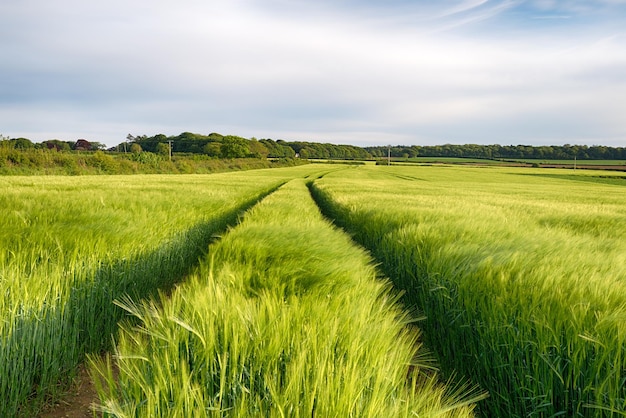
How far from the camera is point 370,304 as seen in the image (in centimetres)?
201

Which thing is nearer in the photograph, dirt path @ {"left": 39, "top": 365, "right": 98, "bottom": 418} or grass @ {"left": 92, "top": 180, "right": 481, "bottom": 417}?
grass @ {"left": 92, "top": 180, "right": 481, "bottom": 417}

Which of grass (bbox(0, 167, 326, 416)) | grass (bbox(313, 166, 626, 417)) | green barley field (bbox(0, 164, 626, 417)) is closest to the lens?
green barley field (bbox(0, 164, 626, 417))

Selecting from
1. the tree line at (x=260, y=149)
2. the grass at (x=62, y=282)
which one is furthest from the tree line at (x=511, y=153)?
the grass at (x=62, y=282)

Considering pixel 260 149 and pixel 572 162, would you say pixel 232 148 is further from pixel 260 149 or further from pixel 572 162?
pixel 572 162

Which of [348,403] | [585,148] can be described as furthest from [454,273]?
[585,148]

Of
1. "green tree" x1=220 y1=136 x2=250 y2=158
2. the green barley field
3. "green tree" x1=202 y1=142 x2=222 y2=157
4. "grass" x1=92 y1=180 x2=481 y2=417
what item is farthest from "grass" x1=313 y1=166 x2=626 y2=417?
"green tree" x1=202 y1=142 x2=222 y2=157

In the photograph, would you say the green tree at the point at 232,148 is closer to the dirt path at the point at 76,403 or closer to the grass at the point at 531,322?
the grass at the point at 531,322

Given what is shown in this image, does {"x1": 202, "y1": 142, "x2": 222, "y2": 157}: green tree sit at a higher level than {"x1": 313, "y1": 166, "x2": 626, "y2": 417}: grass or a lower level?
higher

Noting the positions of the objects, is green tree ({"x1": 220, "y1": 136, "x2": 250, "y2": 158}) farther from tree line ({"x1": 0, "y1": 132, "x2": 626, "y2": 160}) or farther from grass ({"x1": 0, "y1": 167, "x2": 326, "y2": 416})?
grass ({"x1": 0, "y1": 167, "x2": 326, "y2": 416})

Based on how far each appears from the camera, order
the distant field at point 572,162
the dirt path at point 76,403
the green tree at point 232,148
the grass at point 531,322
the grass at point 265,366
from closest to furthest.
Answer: the grass at point 265,366 → the grass at point 531,322 → the dirt path at point 76,403 → the distant field at point 572,162 → the green tree at point 232,148

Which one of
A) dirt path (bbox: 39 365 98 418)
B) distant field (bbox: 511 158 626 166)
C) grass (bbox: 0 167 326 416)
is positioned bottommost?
dirt path (bbox: 39 365 98 418)

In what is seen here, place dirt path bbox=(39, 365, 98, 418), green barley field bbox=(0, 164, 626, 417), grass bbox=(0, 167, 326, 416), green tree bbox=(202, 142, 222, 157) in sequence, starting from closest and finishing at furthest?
green barley field bbox=(0, 164, 626, 417)
grass bbox=(0, 167, 326, 416)
dirt path bbox=(39, 365, 98, 418)
green tree bbox=(202, 142, 222, 157)

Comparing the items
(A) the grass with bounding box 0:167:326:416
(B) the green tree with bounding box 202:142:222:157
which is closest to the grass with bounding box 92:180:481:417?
(A) the grass with bounding box 0:167:326:416

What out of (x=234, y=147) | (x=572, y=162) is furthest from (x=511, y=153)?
(x=234, y=147)
